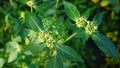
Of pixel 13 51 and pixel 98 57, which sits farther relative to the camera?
pixel 98 57

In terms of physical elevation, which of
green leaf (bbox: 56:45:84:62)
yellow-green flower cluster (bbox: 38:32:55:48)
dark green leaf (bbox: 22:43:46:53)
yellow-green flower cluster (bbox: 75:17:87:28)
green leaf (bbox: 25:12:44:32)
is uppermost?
green leaf (bbox: 25:12:44:32)

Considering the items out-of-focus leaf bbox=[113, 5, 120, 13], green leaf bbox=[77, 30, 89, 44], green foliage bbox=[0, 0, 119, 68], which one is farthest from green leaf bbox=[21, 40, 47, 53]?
out-of-focus leaf bbox=[113, 5, 120, 13]

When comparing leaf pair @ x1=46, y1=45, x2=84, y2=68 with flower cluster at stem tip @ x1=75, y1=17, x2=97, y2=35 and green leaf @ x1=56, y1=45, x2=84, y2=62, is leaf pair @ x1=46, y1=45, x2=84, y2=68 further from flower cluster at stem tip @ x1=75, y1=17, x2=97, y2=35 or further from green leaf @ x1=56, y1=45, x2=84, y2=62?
flower cluster at stem tip @ x1=75, y1=17, x2=97, y2=35

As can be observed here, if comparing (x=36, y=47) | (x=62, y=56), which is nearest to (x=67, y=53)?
(x=62, y=56)

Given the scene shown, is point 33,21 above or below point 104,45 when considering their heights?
above

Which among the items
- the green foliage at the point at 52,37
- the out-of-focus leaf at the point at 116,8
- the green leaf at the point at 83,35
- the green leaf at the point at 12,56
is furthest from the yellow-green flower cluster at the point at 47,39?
the out-of-focus leaf at the point at 116,8

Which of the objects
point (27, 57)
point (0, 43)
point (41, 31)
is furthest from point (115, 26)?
point (41, 31)

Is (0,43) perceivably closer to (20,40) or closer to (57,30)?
(20,40)

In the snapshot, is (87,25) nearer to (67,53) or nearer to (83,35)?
(83,35)

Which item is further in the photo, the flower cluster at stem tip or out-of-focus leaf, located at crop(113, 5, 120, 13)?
out-of-focus leaf, located at crop(113, 5, 120, 13)

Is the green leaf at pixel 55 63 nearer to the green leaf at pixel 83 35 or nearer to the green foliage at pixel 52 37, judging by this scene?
the green foliage at pixel 52 37

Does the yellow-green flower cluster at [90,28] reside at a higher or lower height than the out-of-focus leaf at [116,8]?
higher
